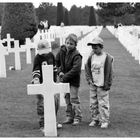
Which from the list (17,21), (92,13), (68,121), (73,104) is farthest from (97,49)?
(92,13)

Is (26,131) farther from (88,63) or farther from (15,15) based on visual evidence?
(15,15)

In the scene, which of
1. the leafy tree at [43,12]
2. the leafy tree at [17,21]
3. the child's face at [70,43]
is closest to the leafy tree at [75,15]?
the leafy tree at [43,12]

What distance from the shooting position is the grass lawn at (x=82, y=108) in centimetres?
611

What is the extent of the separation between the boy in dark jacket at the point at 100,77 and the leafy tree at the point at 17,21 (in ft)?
52.0

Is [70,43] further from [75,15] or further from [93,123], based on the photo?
[75,15]

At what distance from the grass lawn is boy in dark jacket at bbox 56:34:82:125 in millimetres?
215

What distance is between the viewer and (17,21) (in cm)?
2214

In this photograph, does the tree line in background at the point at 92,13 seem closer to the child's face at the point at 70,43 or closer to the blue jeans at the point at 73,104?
the blue jeans at the point at 73,104

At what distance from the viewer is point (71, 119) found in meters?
6.73

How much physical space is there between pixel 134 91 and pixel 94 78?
10.9 feet

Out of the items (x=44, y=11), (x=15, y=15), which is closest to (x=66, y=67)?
(x=15, y=15)

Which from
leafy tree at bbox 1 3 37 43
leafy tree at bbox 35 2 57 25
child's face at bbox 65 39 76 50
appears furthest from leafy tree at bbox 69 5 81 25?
child's face at bbox 65 39 76 50

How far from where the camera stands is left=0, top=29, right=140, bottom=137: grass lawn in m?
6.11

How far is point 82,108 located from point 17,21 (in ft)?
48.8
